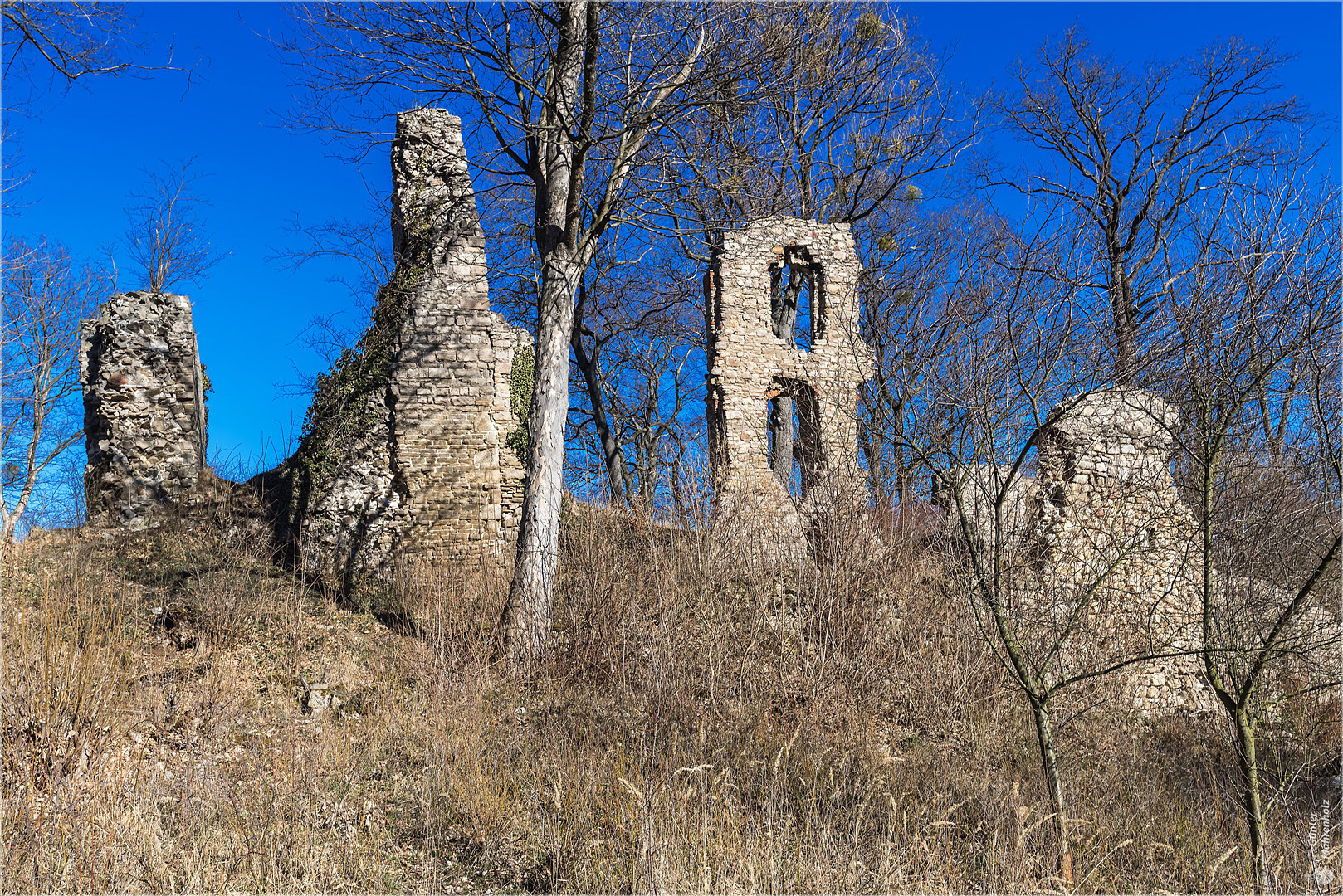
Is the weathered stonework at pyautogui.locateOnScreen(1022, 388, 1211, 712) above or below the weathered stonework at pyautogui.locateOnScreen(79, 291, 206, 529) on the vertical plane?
below

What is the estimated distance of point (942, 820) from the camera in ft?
14.4

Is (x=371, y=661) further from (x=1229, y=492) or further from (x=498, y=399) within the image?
(x=1229, y=492)

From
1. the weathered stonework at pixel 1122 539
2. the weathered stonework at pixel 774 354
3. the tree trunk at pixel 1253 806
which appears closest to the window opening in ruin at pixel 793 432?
the weathered stonework at pixel 774 354

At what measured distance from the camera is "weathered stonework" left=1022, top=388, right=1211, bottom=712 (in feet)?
18.1

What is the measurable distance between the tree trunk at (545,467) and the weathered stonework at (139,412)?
5.71 metres

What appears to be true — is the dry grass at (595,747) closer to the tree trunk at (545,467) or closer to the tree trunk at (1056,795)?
the tree trunk at (1056,795)

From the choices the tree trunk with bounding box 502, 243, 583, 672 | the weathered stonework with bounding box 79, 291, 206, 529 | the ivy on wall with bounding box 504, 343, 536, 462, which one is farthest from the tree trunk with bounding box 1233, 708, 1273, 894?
the weathered stonework with bounding box 79, 291, 206, 529

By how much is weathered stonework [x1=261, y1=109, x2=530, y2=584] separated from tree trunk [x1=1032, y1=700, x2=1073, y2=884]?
22.7 feet

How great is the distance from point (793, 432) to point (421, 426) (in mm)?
8256

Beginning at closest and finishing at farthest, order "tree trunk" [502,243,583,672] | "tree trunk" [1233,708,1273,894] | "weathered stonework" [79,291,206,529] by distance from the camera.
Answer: "tree trunk" [1233,708,1273,894]
"tree trunk" [502,243,583,672]
"weathered stonework" [79,291,206,529]

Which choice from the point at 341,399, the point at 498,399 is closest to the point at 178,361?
the point at 341,399

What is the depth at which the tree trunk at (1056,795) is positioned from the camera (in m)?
4.50

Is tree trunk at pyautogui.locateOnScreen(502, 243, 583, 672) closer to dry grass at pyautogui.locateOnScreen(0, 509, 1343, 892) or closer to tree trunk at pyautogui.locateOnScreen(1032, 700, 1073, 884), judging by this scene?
dry grass at pyautogui.locateOnScreen(0, 509, 1343, 892)

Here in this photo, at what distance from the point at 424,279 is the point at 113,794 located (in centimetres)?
707
